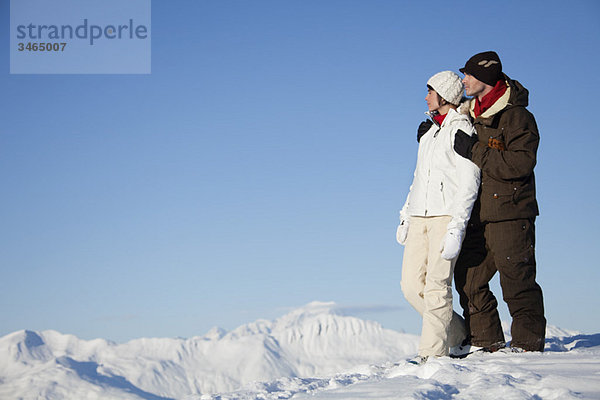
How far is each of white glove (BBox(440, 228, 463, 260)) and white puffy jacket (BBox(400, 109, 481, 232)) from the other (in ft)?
0.24

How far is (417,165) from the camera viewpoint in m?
8.09

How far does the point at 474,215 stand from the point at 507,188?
54 centimetres

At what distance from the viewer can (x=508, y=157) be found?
709 centimetres

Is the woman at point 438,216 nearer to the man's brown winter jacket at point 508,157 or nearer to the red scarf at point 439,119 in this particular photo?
the red scarf at point 439,119

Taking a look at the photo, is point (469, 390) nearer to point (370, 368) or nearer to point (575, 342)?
point (370, 368)

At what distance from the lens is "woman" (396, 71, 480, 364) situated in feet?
23.8

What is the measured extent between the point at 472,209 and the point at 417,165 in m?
0.97

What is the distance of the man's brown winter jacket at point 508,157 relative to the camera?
23.3ft

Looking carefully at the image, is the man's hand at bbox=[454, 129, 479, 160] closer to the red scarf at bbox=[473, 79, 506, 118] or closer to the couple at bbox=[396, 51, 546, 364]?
the couple at bbox=[396, 51, 546, 364]

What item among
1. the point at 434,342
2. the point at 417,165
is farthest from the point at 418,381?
the point at 417,165

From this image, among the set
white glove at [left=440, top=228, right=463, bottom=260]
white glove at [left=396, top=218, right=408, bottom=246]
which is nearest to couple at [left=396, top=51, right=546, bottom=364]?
white glove at [left=440, top=228, right=463, bottom=260]

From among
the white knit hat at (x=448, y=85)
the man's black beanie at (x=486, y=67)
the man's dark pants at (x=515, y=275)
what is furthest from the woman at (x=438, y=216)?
the man's dark pants at (x=515, y=275)

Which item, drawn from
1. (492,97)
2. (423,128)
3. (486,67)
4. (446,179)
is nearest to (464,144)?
(446,179)

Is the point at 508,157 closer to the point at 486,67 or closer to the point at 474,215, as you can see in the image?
the point at 474,215
